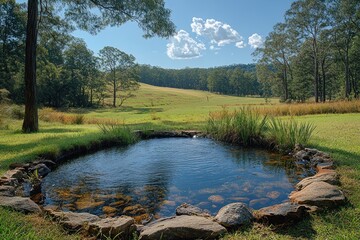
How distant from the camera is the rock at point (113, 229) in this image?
3.68m

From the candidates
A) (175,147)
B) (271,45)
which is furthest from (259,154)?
(271,45)

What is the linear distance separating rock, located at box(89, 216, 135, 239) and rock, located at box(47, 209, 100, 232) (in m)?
0.20

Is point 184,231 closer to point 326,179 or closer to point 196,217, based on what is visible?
point 196,217

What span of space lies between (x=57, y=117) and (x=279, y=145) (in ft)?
45.4

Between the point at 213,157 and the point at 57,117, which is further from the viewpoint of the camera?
the point at 57,117

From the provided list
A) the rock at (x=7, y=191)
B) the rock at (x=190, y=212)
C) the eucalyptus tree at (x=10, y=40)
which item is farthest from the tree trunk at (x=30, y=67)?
the eucalyptus tree at (x=10, y=40)

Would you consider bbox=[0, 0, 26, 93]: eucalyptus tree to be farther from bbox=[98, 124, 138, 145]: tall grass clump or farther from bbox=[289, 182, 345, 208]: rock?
bbox=[289, 182, 345, 208]: rock

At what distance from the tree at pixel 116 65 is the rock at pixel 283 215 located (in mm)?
47135

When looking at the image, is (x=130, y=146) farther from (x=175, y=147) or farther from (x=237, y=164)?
(x=237, y=164)

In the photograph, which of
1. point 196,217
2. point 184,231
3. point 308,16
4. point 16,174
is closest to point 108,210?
point 196,217

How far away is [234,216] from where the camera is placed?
3898mm

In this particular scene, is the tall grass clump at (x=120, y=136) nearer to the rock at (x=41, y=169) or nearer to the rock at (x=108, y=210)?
the rock at (x=41, y=169)

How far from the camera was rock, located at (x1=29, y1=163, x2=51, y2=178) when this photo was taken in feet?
22.9

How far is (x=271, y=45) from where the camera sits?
4134 cm
